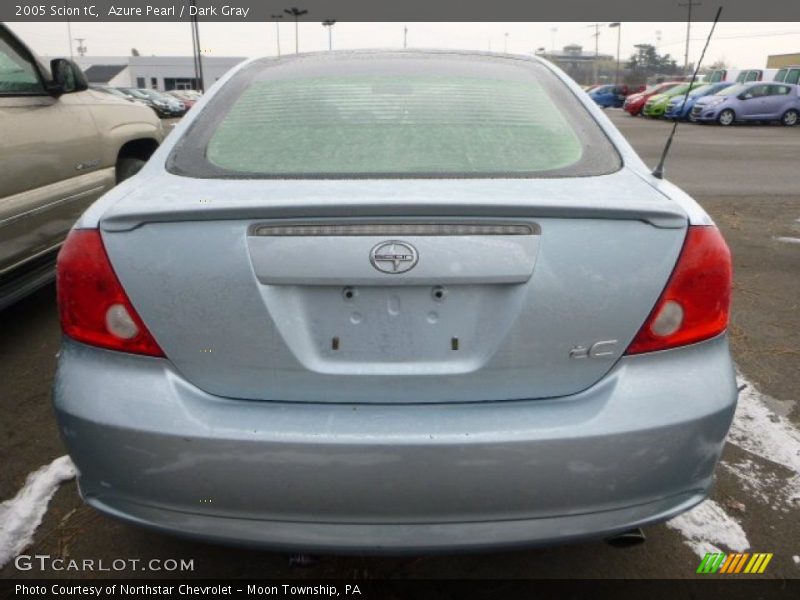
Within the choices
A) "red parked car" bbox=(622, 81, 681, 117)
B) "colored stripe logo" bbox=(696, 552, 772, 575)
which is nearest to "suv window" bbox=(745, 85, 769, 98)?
"red parked car" bbox=(622, 81, 681, 117)

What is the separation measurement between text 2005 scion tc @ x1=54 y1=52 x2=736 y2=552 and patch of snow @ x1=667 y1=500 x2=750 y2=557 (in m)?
0.66

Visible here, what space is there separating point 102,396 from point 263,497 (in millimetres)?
478

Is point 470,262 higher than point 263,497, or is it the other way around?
point 470,262

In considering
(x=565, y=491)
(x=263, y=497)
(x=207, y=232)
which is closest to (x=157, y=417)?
(x=263, y=497)

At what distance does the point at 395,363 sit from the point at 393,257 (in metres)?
0.26

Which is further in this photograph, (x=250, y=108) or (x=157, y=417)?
(x=250, y=108)

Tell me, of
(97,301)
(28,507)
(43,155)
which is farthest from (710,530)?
(43,155)

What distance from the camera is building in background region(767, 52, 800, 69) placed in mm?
59537

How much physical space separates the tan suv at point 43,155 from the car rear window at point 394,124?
1.77 metres

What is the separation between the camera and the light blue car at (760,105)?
84.3 feet

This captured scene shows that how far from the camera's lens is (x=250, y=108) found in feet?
7.86

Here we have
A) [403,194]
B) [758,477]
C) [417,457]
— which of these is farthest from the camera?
[758,477]

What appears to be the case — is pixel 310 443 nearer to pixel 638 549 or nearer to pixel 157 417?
pixel 157 417

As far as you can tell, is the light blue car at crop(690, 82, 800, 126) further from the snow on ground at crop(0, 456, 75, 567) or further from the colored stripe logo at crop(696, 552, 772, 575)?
the snow on ground at crop(0, 456, 75, 567)
